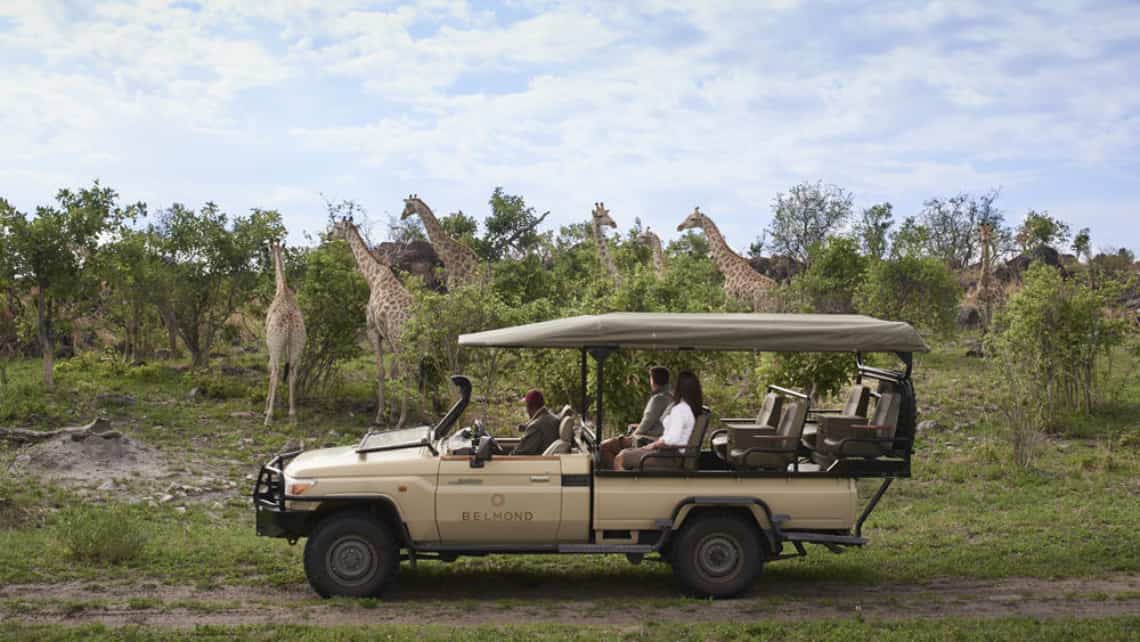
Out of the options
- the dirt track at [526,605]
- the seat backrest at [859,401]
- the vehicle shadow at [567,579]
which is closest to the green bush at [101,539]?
the dirt track at [526,605]

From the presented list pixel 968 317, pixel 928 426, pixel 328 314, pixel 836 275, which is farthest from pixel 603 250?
pixel 968 317

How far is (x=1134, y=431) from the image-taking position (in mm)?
16859

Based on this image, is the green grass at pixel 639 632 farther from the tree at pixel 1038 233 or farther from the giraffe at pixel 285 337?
the tree at pixel 1038 233

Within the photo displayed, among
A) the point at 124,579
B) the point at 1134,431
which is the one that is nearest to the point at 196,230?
the point at 124,579

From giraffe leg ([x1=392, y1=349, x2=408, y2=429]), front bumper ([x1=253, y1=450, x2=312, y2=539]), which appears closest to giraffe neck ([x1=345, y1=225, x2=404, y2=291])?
giraffe leg ([x1=392, y1=349, x2=408, y2=429])

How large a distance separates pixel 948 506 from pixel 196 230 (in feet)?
53.0

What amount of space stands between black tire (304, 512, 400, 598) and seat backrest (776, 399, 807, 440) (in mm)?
3436

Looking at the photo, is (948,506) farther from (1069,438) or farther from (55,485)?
(55,485)

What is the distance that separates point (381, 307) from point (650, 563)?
10.9 meters

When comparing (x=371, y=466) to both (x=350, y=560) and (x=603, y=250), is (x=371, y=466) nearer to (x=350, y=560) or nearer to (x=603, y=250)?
(x=350, y=560)

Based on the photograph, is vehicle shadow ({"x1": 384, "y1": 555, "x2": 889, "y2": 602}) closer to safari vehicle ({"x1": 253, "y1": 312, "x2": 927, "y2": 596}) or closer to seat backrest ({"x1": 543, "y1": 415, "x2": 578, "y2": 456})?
safari vehicle ({"x1": 253, "y1": 312, "x2": 927, "y2": 596})

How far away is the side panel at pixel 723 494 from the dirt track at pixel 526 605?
2.12 feet

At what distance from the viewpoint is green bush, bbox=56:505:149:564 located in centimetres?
977

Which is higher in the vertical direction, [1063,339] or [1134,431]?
[1063,339]
